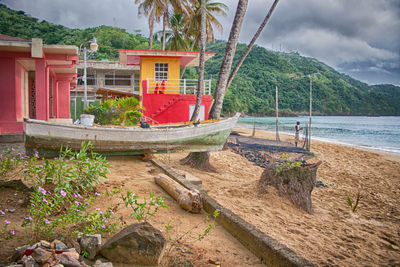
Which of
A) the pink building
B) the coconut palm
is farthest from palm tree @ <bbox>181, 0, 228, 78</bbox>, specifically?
the pink building

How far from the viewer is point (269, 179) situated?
5.61 metres

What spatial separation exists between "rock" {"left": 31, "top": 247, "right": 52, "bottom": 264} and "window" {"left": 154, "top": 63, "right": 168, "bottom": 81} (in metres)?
15.1

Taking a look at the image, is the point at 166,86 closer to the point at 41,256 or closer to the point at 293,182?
the point at 293,182

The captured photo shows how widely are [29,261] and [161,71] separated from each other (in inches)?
604

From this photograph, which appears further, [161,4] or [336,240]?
[161,4]

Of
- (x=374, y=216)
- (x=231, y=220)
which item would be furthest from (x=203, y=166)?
(x=231, y=220)

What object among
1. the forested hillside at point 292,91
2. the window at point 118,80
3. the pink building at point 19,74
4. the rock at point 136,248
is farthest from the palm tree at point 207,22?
the forested hillside at point 292,91

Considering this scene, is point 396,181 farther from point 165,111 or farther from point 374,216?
point 165,111

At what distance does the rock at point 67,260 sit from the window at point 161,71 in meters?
15.1

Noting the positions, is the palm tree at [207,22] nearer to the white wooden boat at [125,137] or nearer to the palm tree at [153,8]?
the palm tree at [153,8]

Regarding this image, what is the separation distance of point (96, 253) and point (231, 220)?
1.61 meters

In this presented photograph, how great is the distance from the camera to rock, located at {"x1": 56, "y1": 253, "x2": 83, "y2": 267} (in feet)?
6.57

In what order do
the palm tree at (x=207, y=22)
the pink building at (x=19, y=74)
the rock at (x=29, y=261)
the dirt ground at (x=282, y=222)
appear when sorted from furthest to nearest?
the palm tree at (x=207, y=22)
the pink building at (x=19, y=74)
the dirt ground at (x=282, y=222)
the rock at (x=29, y=261)

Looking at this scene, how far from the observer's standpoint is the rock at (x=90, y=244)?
7.74 feet
